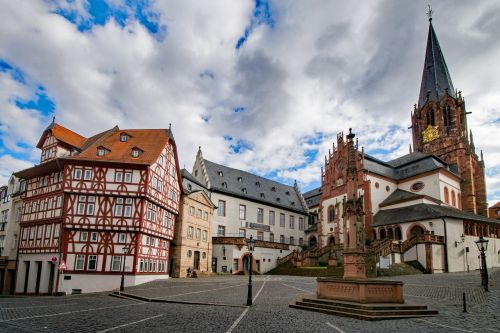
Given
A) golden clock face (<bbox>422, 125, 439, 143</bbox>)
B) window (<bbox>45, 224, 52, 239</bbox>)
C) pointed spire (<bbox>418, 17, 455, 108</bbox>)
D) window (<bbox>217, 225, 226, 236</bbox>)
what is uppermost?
pointed spire (<bbox>418, 17, 455, 108</bbox>)

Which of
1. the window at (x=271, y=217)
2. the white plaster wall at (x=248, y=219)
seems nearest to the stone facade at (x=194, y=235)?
the white plaster wall at (x=248, y=219)

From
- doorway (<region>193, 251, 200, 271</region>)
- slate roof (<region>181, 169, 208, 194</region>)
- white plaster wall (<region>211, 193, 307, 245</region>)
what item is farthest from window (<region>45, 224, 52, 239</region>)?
white plaster wall (<region>211, 193, 307, 245</region>)

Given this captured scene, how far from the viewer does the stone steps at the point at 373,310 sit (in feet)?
43.6

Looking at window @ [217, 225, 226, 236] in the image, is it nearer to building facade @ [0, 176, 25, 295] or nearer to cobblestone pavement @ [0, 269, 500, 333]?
building facade @ [0, 176, 25, 295]

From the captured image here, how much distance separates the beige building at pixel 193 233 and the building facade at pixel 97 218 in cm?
255

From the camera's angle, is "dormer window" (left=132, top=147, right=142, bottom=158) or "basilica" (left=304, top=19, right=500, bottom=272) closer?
"dormer window" (left=132, top=147, right=142, bottom=158)

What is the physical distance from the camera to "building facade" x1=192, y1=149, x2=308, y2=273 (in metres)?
44.4

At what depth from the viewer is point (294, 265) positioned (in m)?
44.2

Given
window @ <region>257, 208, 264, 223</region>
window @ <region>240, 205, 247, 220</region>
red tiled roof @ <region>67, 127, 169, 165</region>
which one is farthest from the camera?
window @ <region>257, 208, 264, 223</region>

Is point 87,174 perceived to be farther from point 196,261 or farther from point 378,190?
point 378,190

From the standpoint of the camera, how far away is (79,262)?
97.2 feet

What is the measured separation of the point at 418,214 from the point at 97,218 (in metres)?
34.8

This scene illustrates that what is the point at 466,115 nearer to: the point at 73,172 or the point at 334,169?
the point at 334,169

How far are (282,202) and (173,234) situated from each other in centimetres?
2494
